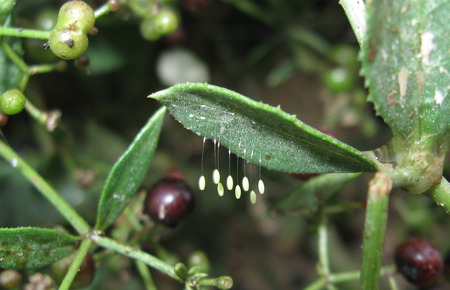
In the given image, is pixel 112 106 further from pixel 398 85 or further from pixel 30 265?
pixel 398 85

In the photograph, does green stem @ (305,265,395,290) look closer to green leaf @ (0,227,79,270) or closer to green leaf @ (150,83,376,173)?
green leaf @ (150,83,376,173)

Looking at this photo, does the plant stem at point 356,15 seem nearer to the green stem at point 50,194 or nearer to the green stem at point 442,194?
the green stem at point 442,194

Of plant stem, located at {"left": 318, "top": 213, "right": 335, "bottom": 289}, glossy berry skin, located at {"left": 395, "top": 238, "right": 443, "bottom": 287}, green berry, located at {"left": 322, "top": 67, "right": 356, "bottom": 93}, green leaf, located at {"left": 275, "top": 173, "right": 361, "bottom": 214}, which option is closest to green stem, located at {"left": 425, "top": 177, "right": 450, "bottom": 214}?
green leaf, located at {"left": 275, "top": 173, "right": 361, "bottom": 214}

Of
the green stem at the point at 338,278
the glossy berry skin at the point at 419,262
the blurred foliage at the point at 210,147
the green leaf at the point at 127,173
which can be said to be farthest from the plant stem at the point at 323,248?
the green leaf at the point at 127,173

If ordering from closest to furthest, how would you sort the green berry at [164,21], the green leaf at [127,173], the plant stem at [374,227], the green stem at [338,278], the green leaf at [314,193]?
the plant stem at [374,227] → the green leaf at [127,173] → the green leaf at [314,193] → the green stem at [338,278] → the green berry at [164,21]

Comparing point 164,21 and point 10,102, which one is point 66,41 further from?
point 164,21

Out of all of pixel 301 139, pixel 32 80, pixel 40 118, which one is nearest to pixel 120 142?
pixel 32 80
